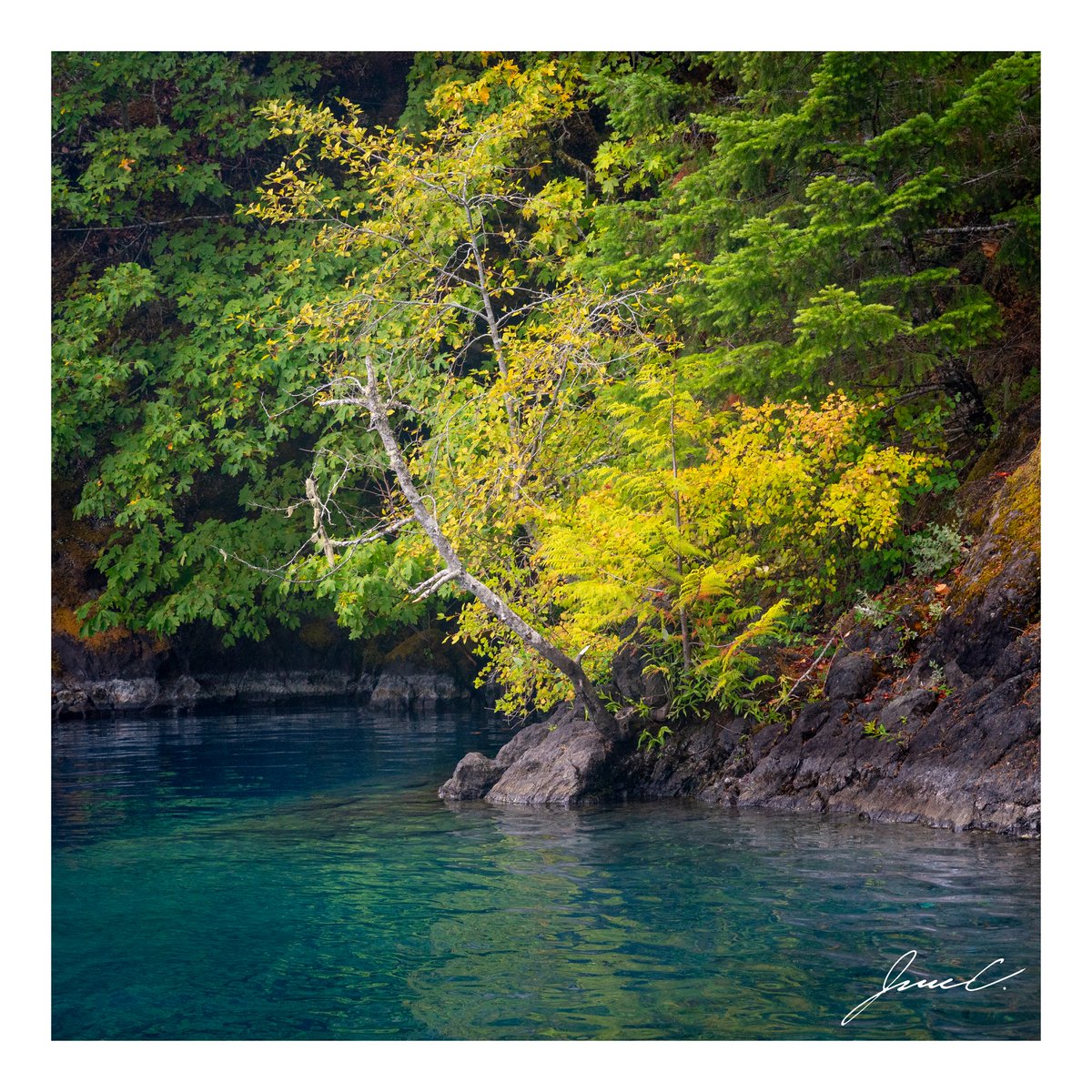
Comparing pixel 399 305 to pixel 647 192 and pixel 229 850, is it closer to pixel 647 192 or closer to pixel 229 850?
pixel 647 192

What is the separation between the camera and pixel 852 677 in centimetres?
1166

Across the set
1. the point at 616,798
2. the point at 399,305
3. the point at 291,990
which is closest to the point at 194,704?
the point at 399,305

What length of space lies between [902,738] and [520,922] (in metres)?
4.25

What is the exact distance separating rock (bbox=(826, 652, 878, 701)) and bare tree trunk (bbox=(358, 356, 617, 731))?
213cm

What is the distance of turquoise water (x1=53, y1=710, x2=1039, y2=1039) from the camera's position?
6.45 m

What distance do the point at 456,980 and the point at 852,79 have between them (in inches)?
325

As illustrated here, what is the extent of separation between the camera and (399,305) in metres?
16.2

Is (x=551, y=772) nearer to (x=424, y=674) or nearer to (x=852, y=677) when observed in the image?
(x=852, y=677)

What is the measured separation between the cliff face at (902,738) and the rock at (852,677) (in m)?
0.01

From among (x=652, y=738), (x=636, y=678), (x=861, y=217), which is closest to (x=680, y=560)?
(x=636, y=678)

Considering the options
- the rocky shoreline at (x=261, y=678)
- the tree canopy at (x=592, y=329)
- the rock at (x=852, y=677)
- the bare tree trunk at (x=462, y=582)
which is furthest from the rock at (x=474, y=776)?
the rocky shoreline at (x=261, y=678)

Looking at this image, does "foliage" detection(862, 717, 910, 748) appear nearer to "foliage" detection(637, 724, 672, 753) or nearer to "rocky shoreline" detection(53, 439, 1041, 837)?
"rocky shoreline" detection(53, 439, 1041, 837)

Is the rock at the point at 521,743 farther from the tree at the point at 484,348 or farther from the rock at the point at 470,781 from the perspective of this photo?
the tree at the point at 484,348
